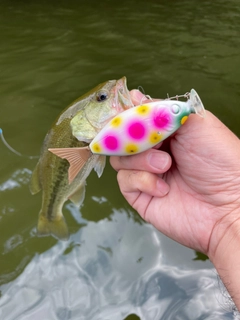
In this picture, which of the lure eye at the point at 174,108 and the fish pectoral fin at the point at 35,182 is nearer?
the lure eye at the point at 174,108

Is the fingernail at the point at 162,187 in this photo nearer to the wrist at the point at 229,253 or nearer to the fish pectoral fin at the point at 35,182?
the wrist at the point at 229,253

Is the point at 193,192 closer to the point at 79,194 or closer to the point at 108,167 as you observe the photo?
the point at 79,194

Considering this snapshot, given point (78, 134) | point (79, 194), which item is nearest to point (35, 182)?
point (79, 194)

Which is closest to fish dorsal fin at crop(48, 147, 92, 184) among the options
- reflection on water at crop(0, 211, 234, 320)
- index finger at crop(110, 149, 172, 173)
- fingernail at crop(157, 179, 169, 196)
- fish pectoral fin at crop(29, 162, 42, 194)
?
index finger at crop(110, 149, 172, 173)

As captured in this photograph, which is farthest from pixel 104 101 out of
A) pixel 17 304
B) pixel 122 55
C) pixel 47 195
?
pixel 122 55

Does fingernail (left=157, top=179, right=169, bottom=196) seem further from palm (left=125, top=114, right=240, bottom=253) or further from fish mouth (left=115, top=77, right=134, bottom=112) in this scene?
fish mouth (left=115, top=77, right=134, bottom=112)

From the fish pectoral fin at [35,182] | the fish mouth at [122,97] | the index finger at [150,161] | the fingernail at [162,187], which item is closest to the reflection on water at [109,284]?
the fish pectoral fin at [35,182]
